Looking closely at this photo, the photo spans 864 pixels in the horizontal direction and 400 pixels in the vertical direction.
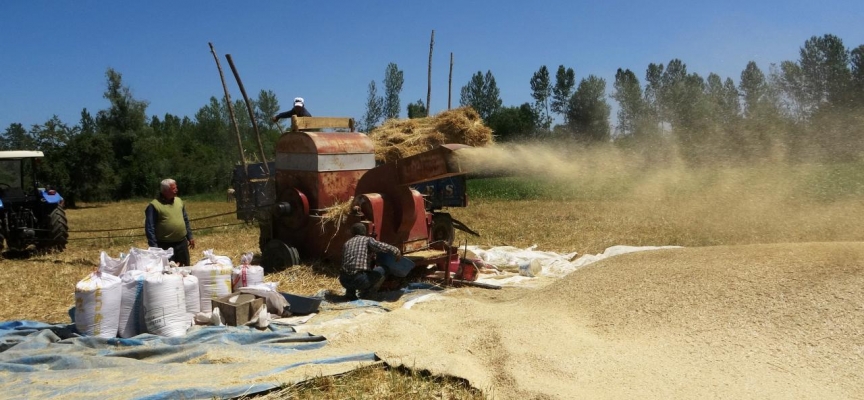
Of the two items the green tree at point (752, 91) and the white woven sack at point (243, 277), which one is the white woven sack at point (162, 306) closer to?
the white woven sack at point (243, 277)

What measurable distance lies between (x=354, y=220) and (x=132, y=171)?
104ft

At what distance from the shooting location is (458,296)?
22.7 feet

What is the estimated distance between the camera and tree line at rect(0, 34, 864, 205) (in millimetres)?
10961

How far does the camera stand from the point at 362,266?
6.87m

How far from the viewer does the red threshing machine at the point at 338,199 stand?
771 cm

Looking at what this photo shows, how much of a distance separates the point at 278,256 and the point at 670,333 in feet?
17.9

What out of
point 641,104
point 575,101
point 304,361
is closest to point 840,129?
point 304,361

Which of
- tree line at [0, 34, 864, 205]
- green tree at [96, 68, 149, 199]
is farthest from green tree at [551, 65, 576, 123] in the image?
green tree at [96, 68, 149, 199]

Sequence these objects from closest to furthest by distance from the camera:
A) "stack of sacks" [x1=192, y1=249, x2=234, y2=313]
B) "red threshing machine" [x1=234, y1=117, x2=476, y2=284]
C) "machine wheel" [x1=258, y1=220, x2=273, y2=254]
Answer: "stack of sacks" [x1=192, y1=249, x2=234, y2=313] < "red threshing machine" [x1=234, y1=117, x2=476, y2=284] < "machine wheel" [x1=258, y1=220, x2=273, y2=254]

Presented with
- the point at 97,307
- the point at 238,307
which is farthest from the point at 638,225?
the point at 97,307

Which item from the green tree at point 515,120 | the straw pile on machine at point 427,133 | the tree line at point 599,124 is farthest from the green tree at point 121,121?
the straw pile on machine at point 427,133

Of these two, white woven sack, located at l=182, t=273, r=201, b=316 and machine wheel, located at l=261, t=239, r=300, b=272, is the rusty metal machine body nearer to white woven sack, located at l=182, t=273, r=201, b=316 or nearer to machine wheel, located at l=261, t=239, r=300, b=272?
machine wheel, located at l=261, t=239, r=300, b=272

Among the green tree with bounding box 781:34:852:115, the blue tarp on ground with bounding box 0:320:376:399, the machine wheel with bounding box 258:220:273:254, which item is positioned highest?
the green tree with bounding box 781:34:852:115

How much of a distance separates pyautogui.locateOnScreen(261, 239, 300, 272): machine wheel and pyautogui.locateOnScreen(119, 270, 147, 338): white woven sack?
286 cm
